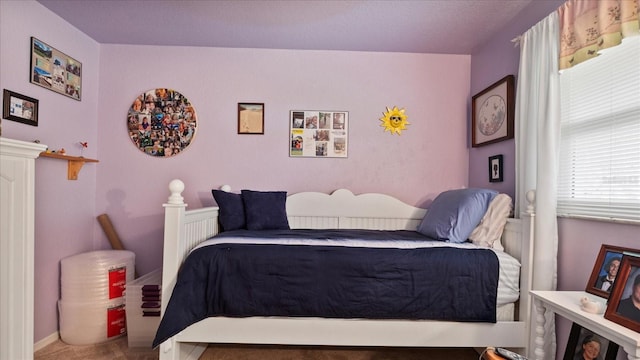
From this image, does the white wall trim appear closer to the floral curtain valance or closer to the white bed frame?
the white bed frame

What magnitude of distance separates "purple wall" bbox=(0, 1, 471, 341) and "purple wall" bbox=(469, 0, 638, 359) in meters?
0.16

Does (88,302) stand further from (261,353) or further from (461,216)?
(461,216)

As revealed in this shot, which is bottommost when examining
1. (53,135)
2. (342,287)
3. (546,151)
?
(342,287)

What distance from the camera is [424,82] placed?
2615mm

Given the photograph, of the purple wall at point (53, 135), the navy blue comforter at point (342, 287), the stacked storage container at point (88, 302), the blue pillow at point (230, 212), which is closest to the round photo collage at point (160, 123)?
the purple wall at point (53, 135)

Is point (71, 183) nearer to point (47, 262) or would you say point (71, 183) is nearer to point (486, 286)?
point (47, 262)

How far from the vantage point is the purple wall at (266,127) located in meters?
2.54

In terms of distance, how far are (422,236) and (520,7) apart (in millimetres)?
1529

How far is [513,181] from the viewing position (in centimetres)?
205

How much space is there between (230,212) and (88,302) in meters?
1.01

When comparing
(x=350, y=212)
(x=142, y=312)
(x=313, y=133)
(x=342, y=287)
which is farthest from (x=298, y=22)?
(x=142, y=312)

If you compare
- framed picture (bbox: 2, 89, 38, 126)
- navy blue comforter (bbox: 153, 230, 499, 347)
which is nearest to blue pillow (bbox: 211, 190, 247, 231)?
navy blue comforter (bbox: 153, 230, 499, 347)

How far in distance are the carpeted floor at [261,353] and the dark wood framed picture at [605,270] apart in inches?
33.6

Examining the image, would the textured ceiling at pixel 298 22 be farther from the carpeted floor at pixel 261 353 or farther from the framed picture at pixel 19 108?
the carpeted floor at pixel 261 353
